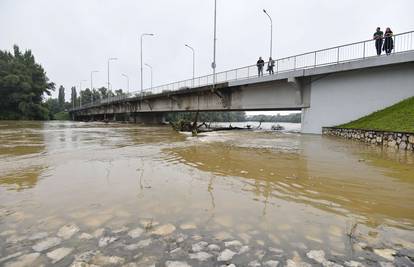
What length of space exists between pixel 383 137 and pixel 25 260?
1446 centimetres

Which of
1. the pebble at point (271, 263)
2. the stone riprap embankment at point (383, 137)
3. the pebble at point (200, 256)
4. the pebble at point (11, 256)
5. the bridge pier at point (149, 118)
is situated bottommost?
the pebble at point (11, 256)

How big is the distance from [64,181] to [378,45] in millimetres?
19507

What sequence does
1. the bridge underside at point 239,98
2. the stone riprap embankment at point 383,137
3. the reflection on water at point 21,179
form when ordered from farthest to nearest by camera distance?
the bridge underside at point 239,98, the stone riprap embankment at point 383,137, the reflection on water at point 21,179

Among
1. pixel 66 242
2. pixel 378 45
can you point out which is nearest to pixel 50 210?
pixel 66 242

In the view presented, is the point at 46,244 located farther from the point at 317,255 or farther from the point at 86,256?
the point at 317,255

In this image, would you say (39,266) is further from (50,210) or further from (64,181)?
(64,181)

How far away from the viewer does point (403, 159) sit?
894 cm

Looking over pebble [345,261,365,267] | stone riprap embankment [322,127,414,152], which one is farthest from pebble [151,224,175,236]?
stone riprap embankment [322,127,414,152]

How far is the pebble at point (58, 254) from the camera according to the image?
2678mm

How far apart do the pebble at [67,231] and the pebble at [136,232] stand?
66 centimetres

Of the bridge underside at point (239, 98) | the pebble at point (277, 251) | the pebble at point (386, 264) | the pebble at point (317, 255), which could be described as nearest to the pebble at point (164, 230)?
the pebble at point (277, 251)

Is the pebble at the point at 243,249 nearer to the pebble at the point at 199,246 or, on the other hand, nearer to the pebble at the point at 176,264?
the pebble at the point at 199,246

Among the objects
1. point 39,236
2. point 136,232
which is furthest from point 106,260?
point 39,236

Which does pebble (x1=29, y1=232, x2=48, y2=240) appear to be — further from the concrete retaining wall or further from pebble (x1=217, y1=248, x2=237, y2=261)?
the concrete retaining wall
